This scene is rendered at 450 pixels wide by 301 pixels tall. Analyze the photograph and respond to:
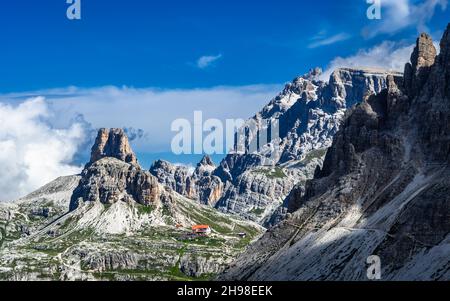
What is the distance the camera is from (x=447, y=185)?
656ft

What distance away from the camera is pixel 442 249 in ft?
574
